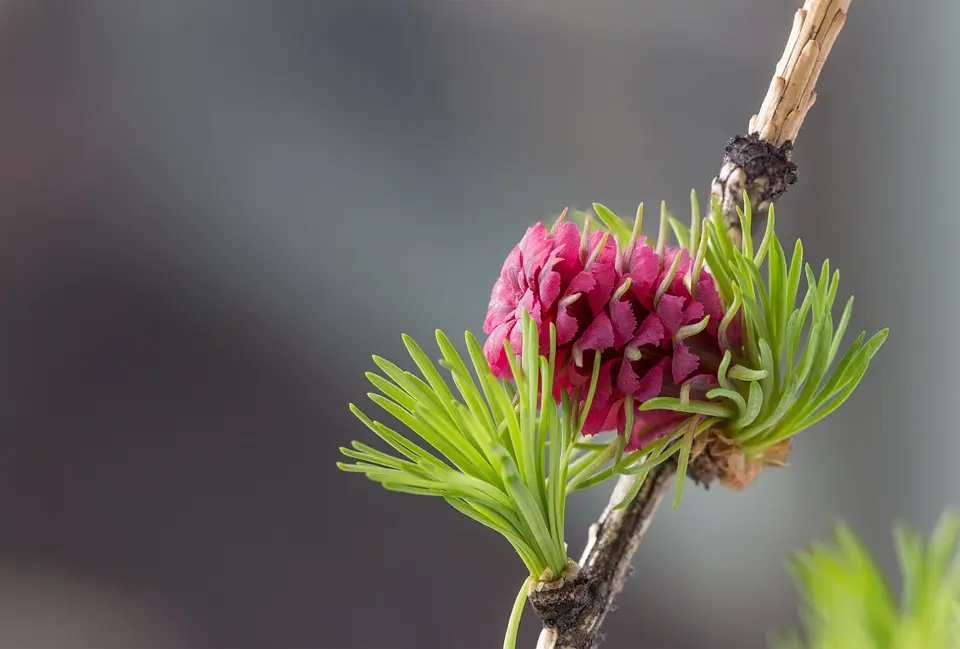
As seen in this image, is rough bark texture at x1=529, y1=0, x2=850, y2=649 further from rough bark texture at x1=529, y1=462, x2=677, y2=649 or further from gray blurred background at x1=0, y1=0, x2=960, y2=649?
gray blurred background at x1=0, y1=0, x2=960, y2=649

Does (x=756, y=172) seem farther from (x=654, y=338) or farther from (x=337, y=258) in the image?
(x=337, y=258)

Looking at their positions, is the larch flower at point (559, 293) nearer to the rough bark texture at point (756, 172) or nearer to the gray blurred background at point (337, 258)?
the rough bark texture at point (756, 172)

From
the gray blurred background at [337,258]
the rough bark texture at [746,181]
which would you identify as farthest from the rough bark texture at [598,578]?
the gray blurred background at [337,258]

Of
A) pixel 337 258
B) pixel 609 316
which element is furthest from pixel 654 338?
pixel 337 258

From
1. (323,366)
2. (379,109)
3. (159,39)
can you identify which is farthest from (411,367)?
(159,39)

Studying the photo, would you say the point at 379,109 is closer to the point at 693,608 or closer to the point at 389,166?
the point at 389,166

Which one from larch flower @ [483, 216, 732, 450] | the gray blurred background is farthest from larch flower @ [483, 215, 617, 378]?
the gray blurred background
